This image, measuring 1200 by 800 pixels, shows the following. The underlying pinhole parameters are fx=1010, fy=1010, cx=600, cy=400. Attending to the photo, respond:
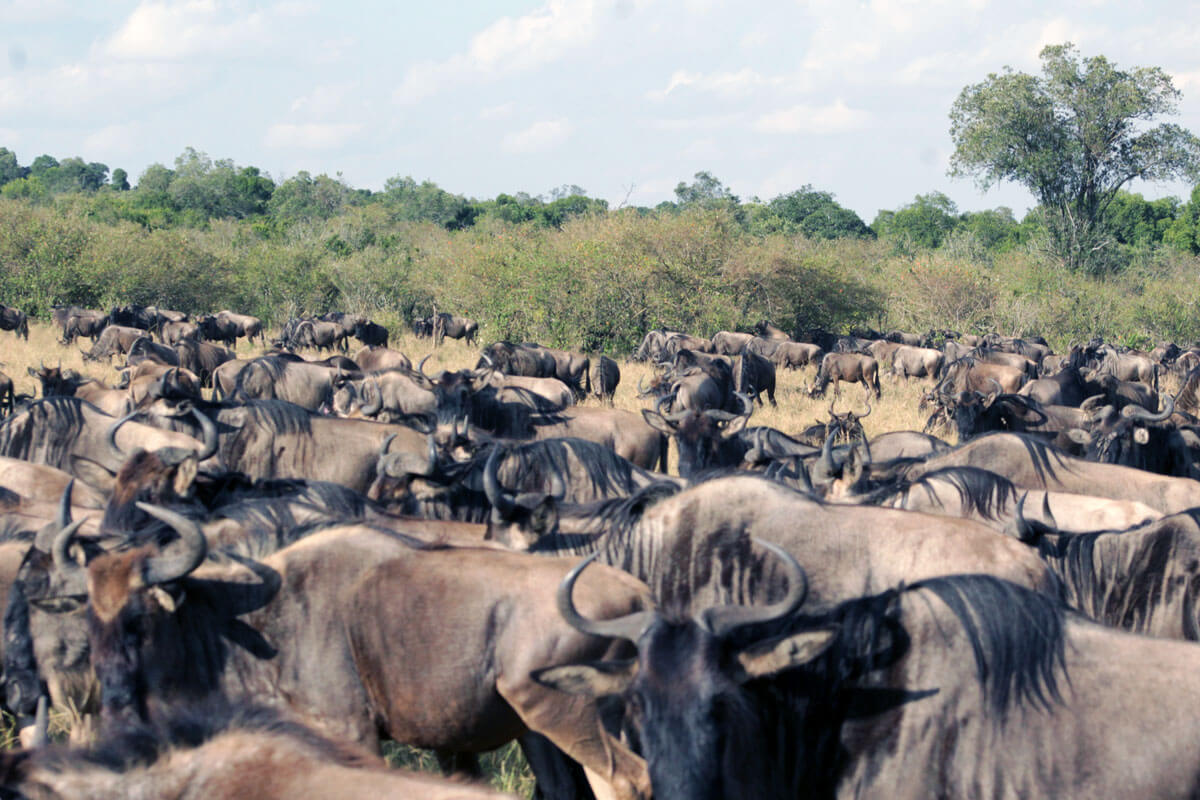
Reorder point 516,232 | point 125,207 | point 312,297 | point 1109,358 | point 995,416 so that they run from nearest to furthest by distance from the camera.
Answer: point 995,416
point 1109,358
point 516,232
point 312,297
point 125,207

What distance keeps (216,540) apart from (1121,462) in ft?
28.7

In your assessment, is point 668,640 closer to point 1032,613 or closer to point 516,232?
point 1032,613

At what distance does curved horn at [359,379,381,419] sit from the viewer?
414 inches

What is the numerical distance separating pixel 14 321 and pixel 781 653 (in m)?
29.5

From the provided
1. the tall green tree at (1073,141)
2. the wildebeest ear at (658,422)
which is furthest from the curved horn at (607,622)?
the tall green tree at (1073,141)

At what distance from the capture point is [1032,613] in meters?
3.00

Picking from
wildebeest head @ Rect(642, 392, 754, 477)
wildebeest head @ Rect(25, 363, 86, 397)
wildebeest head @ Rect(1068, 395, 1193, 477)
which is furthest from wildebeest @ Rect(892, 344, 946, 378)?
wildebeest head @ Rect(25, 363, 86, 397)

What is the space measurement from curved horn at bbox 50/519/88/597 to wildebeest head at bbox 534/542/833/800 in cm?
209

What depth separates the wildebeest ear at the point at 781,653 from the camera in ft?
9.09

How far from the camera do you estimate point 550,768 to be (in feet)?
12.9

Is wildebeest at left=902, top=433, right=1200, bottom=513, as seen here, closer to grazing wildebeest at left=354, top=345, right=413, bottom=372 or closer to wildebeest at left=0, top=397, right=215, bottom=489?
wildebeest at left=0, top=397, right=215, bottom=489

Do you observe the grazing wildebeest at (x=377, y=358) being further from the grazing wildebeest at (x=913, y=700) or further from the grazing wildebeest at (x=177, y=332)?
the grazing wildebeest at (x=913, y=700)

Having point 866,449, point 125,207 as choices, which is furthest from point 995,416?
point 125,207

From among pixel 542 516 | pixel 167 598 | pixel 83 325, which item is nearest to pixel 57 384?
pixel 542 516
